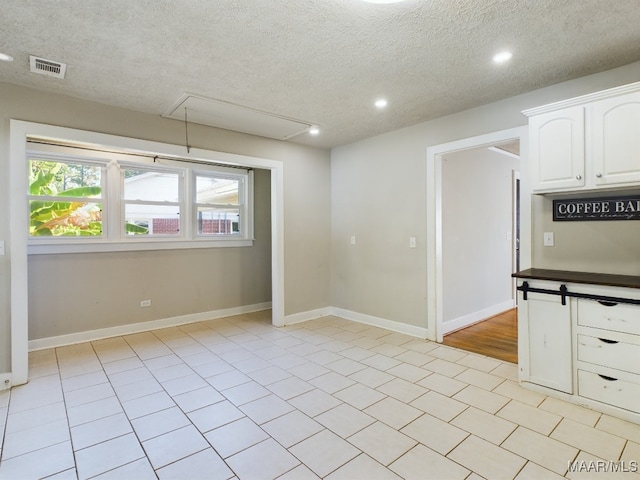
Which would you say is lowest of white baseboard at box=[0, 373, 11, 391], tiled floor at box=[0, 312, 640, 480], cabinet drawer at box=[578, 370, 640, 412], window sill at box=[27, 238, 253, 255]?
tiled floor at box=[0, 312, 640, 480]

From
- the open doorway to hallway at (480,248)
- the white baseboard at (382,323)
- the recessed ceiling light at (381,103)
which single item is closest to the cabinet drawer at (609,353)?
the open doorway to hallway at (480,248)

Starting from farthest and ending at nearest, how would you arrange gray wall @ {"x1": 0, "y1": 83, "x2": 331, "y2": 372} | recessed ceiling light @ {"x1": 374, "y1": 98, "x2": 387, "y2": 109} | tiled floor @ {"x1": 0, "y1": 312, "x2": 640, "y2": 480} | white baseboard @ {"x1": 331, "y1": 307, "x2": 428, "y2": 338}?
white baseboard @ {"x1": 331, "y1": 307, "x2": 428, "y2": 338} < recessed ceiling light @ {"x1": 374, "y1": 98, "x2": 387, "y2": 109} < gray wall @ {"x1": 0, "y1": 83, "x2": 331, "y2": 372} < tiled floor @ {"x1": 0, "y1": 312, "x2": 640, "y2": 480}

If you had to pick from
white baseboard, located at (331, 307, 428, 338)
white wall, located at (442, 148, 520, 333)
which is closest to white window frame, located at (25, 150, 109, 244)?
white baseboard, located at (331, 307, 428, 338)

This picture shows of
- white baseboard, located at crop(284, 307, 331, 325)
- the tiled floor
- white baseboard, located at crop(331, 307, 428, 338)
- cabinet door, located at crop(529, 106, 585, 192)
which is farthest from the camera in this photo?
white baseboard, located at crop(284, 307, 331, 325)

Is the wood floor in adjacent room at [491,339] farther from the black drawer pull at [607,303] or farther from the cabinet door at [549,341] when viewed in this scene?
the black drawer pull at [607,303]

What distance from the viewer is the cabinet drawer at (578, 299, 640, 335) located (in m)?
2.25

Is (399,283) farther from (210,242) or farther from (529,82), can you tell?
(210,242)

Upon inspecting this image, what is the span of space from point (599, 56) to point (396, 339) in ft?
10.4

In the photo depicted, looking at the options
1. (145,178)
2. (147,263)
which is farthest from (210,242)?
(145,178)

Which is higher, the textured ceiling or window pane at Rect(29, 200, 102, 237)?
the textured ceiling

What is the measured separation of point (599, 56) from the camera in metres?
2.47

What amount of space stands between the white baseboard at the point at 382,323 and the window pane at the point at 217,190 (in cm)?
241

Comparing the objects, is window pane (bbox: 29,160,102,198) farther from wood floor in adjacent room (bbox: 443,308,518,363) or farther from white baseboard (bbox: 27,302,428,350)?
wood floor in adjacent room (bbox: 443,308,518,363)

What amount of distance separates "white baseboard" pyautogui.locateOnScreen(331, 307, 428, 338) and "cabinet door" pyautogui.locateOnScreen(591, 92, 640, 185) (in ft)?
7.77
